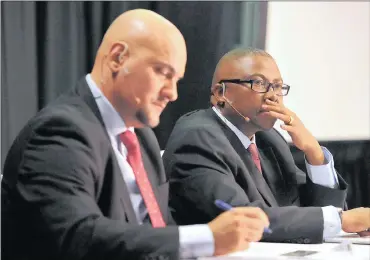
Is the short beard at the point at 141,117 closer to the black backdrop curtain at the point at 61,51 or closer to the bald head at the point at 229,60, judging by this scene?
the black backdrop curtain at the point at 61,51

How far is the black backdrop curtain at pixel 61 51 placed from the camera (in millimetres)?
1324

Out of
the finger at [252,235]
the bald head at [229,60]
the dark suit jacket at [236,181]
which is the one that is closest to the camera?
the finger at [252,235]

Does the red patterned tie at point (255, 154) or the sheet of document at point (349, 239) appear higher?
the red patterned tie at point (255, 154)

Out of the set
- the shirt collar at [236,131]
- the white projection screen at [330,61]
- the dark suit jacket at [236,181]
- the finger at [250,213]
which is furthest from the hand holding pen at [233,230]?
the white projection screen at [330,61]

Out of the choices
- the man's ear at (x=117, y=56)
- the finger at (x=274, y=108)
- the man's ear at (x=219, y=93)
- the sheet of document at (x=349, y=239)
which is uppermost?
the man's ear at (x=117, y=56)

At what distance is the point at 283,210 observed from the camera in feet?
4.67

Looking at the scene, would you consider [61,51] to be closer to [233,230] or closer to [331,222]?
[233,230]

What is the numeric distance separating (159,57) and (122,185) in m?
0.27

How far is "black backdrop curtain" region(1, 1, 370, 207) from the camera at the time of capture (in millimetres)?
1324

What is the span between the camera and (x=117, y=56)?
3.86 feet

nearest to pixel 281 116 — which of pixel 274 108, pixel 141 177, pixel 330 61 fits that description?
pixel 274 108

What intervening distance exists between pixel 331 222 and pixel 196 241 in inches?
18.1

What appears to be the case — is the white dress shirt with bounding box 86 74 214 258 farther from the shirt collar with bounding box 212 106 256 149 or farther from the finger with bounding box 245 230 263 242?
the shirt collar with bounding box 212 106 256 149

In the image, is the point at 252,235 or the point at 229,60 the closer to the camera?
the point at 252,235
